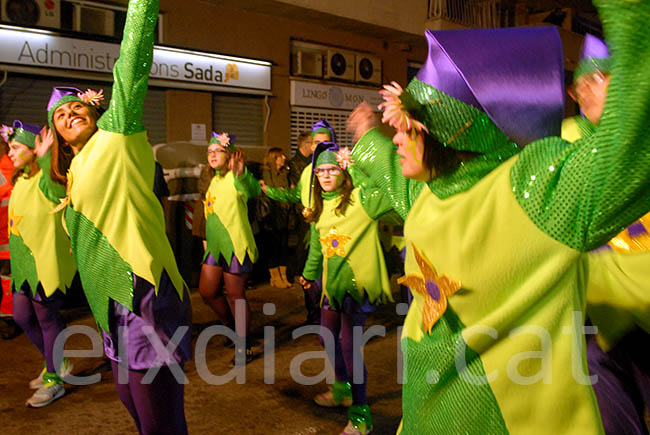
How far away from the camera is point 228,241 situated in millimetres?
5445

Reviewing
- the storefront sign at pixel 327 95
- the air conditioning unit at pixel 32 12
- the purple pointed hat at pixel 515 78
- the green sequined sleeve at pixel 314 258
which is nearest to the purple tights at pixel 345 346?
the green sequined sleeve at pixel 314 258

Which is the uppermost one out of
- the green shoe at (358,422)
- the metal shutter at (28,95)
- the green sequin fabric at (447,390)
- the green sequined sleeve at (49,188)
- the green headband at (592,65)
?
the metal shutter at (28,95)

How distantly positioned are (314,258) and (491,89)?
2904 millimetres

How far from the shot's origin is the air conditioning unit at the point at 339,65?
41.4 ft

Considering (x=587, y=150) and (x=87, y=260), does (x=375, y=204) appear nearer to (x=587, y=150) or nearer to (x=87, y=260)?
(x=87, y=260)

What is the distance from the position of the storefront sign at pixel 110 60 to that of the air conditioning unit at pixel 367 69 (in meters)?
2.72

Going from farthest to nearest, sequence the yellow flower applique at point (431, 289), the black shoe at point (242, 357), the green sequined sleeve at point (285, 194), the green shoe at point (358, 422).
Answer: the green sequined sleeve at point (285, 194)
the black shoe at point (242, 357)
the green shoe at point (358, 422)
the yellow flower applique at point (431, 289)

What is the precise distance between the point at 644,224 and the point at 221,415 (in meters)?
3.10

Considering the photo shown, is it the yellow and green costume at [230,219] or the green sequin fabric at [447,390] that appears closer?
the green sequin fabric at [447,390]

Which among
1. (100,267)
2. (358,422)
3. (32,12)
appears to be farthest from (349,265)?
(32,12)

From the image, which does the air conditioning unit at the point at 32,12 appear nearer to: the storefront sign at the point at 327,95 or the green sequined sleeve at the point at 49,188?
the storefront sign at the point at 327,95

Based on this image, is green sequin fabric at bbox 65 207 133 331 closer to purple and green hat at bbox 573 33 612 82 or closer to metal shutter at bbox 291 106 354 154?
purple and green hat at bbox 573 33 612 82

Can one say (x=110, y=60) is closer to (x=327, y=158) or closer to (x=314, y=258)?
(x=327, y=158)

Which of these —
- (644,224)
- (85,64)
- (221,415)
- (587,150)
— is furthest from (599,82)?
(85,64)
